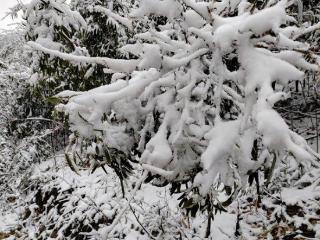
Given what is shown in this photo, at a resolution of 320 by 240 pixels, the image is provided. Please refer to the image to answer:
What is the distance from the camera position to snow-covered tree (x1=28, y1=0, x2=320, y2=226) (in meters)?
1.74

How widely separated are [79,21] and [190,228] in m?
4.16

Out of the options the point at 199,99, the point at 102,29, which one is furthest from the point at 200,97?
the point at 102,29

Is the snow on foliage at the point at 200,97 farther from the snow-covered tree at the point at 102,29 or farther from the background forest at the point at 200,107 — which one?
the snow-covered tree at the point at 102,29

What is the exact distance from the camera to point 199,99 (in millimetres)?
2215

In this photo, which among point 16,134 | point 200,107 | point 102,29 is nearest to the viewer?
point 200,107

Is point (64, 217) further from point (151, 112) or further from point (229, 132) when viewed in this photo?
point (229, 132)

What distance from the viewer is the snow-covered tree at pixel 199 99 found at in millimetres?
1736

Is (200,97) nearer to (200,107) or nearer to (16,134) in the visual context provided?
(200,107)

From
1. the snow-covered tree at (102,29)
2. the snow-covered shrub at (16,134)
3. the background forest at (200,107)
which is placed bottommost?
the snow-covered shrub at (16,134)

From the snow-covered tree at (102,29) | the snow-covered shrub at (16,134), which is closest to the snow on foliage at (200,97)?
the snow-covered shrub at (16,134)

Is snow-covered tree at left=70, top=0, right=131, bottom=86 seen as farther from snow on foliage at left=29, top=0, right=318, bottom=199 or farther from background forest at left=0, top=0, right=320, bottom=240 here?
snow on foliage at left=29, top=0, right=318, bottom=199

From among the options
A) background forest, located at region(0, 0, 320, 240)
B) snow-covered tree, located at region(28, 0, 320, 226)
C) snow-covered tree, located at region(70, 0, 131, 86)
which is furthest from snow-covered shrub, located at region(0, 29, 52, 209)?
snow-covered tree, located at region(28, 0, 320, 226)

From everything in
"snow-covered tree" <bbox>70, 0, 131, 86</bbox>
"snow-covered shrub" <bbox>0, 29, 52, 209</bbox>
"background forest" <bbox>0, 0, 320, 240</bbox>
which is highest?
"background forest" <bbox>0, 0, 320, 240</bbox>

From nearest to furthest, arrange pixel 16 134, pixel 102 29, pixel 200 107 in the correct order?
pixel 200 107 → pixel 102 29 → pixel 16 134
